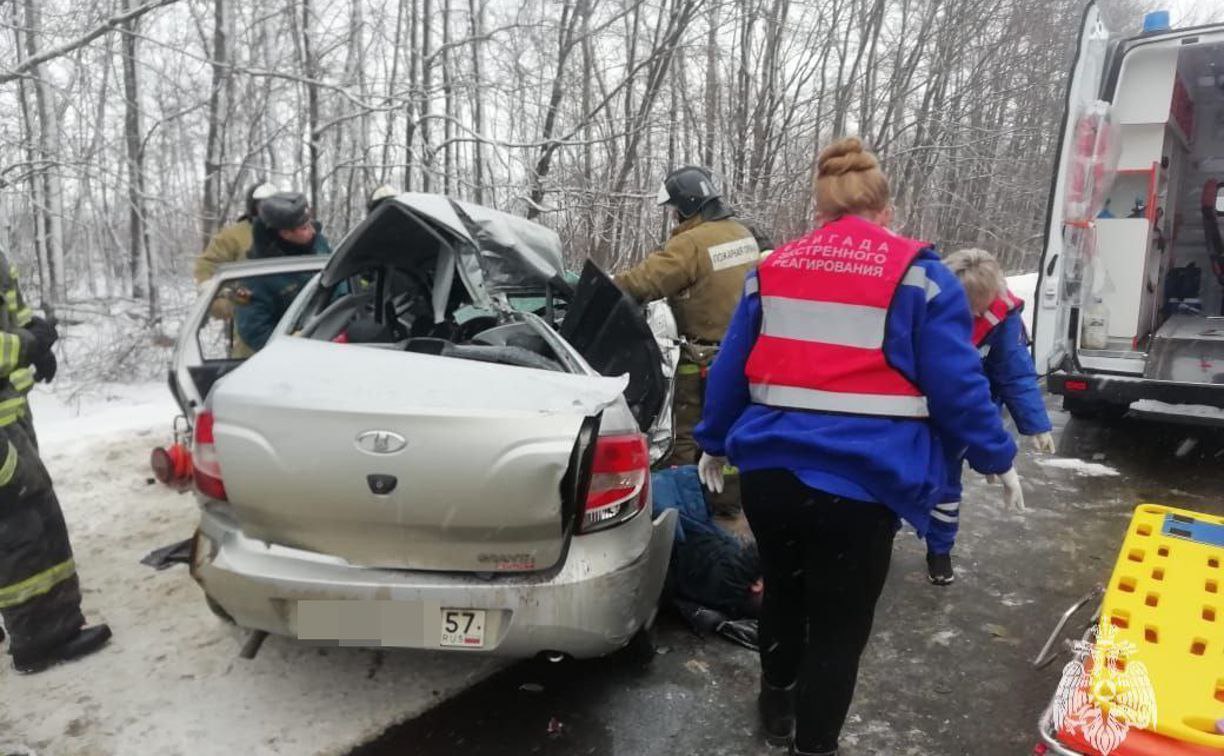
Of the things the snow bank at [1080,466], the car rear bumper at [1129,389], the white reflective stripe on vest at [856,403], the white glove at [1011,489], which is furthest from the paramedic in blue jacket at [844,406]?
the snow bank at [1080,466]

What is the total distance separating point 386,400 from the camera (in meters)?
2.19

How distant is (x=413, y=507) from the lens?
218 cm

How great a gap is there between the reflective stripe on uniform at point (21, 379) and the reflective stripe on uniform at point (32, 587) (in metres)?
0.67

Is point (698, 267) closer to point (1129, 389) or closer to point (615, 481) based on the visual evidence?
point (615, 481)

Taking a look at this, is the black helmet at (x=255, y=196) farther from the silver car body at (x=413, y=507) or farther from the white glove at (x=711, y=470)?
the white glove at (x=711, y=470)

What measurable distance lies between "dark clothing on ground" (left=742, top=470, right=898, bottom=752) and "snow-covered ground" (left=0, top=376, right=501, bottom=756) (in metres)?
1.02

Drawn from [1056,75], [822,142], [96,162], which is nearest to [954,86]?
[1056,75]

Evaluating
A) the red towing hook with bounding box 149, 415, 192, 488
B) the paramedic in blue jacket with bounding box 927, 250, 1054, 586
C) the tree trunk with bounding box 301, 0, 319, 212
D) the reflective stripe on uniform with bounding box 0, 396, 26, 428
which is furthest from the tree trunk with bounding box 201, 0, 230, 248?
the paramedic in blue jacket with bounding box 927, 250, 1054, 586

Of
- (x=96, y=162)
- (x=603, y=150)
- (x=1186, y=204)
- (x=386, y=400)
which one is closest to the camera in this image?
(x=386, y=400)

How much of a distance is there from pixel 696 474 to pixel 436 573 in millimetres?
1644

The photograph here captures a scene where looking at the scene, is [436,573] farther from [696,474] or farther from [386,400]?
[696,474]

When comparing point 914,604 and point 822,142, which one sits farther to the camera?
point 822,142

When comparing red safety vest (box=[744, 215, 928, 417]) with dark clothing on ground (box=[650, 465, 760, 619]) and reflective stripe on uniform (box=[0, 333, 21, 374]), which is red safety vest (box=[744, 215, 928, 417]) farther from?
reflective stripe on uniform (box=[0, 333, 21, 374])

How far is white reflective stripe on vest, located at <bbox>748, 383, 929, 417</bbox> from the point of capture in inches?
78.3
